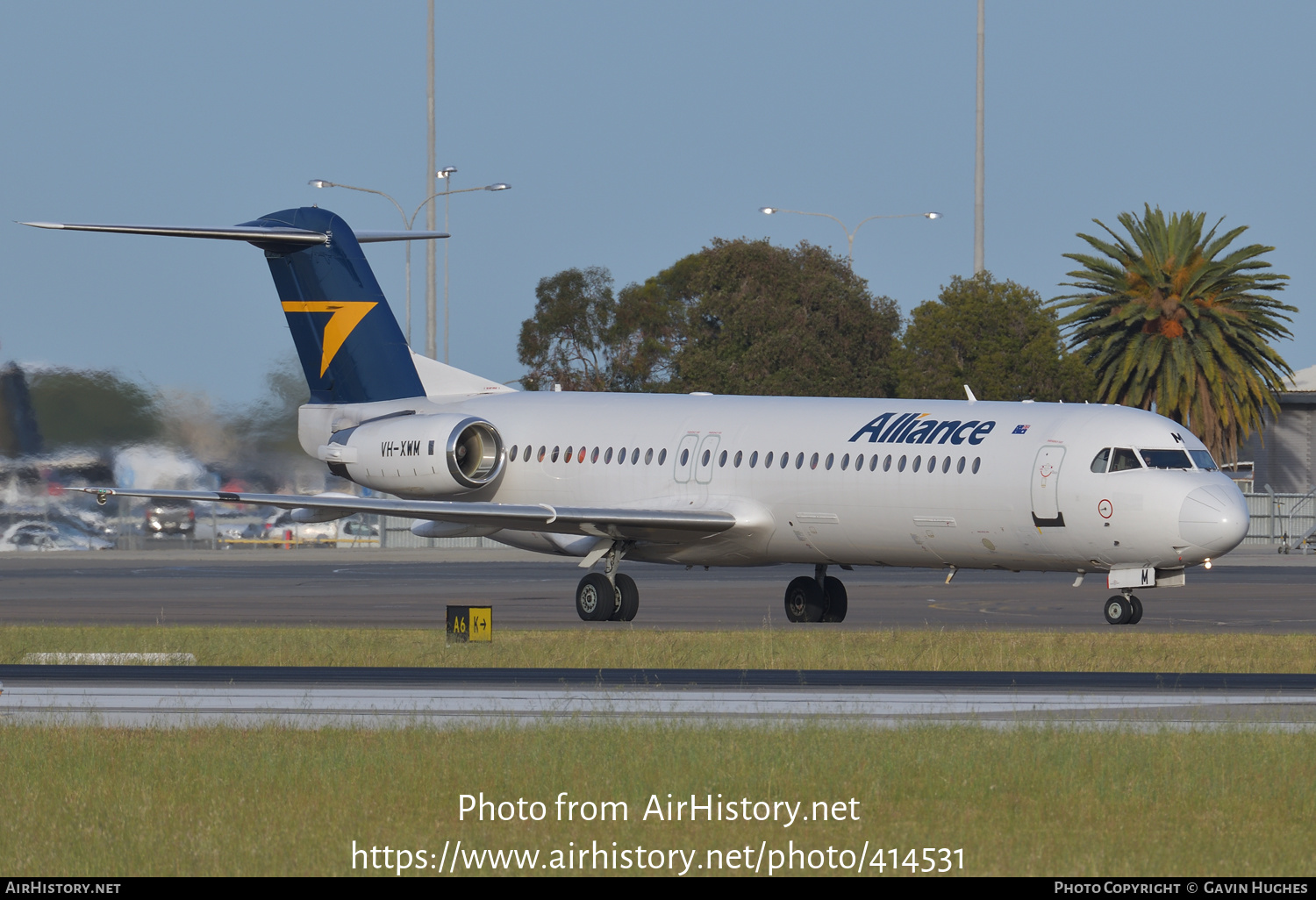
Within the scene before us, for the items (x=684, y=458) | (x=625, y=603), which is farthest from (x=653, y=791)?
(x=684, y=458)

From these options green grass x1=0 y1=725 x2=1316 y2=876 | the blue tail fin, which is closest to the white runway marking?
green grass x1=0 y1=725 x2=1316 y2=876

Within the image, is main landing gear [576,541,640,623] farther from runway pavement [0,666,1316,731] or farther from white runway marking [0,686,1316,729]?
white runway marking [0,686,1316,729]

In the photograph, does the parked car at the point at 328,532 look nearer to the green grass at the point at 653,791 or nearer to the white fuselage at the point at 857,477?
the white fuselage at the point at 857,477

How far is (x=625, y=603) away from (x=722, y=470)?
2502 millimetres

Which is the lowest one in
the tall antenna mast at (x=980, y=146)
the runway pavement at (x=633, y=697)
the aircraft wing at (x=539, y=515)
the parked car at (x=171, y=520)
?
the parked car at (x=171, y=520)

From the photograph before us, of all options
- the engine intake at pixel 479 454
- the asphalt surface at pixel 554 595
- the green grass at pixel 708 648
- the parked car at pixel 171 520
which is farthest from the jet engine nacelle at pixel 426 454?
the parked car at pixel 171 520

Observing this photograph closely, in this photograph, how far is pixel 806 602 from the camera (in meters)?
30.5

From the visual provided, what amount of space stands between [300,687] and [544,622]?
36.9 ft

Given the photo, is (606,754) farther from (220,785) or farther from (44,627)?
(44,627)

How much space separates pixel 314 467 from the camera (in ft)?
150

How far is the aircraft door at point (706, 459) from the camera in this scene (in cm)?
3062

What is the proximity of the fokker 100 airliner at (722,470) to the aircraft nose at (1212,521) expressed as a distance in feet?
0.09

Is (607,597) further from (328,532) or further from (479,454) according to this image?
(328,532)
